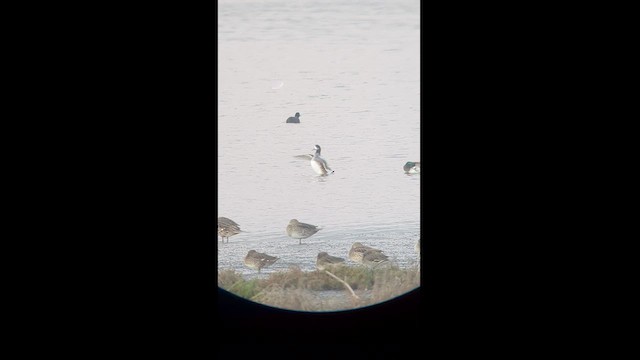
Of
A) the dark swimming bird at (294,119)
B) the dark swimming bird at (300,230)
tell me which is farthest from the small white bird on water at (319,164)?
the dark swimming bird at (300,230)

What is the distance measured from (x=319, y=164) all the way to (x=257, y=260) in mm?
721

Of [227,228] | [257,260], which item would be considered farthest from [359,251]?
[227,228]

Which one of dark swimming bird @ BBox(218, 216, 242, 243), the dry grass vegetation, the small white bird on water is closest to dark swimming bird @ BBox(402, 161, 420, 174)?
the small white bird on water

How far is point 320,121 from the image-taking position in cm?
498

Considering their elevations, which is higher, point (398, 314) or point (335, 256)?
point (335, 256)

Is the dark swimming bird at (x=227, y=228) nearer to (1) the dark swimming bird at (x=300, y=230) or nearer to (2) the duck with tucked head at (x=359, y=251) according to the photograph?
(1) the dark swimming bird at (x=300, y=230)

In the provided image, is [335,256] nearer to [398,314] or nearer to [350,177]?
[350,177]

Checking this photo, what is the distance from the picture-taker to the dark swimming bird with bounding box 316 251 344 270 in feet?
15.1

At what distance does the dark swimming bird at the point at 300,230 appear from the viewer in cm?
488

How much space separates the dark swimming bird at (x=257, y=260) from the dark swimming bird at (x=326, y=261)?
0.84 feet
